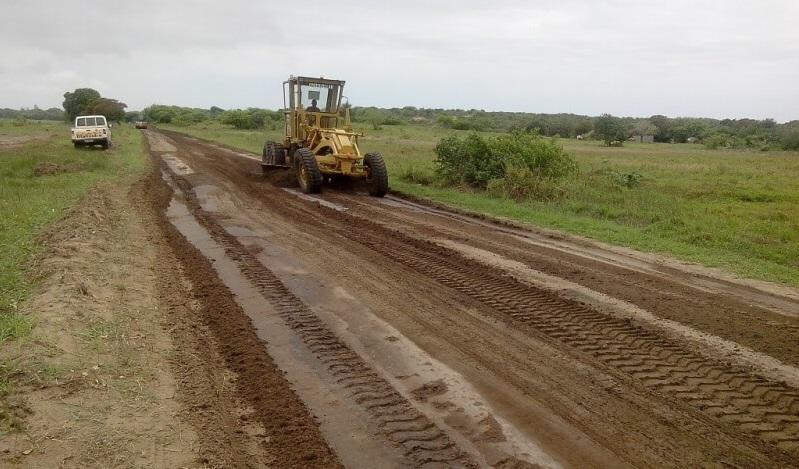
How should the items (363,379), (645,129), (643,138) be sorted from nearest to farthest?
(363,379), (643,138), (645,129)

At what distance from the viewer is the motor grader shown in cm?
1552

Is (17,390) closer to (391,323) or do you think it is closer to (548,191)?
(391,323)

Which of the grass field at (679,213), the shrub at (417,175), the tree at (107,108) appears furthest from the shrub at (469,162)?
the tree at (107,108)

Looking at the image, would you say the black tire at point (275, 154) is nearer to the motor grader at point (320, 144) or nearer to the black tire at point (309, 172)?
the motor grader at point (320, 144)

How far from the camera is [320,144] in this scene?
53.6ft

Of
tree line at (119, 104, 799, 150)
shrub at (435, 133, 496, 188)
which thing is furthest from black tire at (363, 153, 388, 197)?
tree line at (119, 104, 799, 150)

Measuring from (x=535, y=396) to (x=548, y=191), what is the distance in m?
11.3

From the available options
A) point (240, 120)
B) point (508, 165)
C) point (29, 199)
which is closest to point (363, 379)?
point (29, 199)

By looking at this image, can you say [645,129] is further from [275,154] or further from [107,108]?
[107,108]

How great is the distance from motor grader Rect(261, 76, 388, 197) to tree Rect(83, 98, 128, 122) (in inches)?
2260

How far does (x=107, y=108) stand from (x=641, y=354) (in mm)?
73674

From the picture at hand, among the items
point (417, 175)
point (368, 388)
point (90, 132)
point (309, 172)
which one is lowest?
point (368, 388)

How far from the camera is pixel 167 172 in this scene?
20422mm

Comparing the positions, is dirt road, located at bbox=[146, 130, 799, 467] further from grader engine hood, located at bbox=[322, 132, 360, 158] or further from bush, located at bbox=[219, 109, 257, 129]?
bush, located at bbox=[219, 109, 257, 129]
